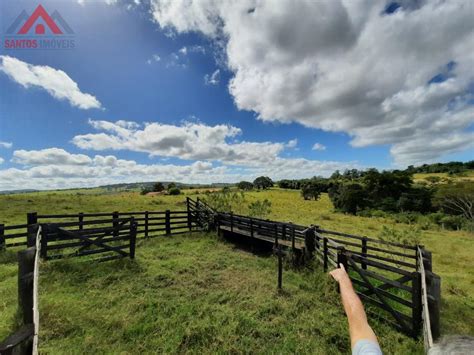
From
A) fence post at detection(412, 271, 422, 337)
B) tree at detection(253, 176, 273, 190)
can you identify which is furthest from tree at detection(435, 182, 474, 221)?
tree at detection(253, 176, 273, 190)

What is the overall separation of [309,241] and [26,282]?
7312 millimetres

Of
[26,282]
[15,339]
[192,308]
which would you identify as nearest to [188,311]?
[192,308]

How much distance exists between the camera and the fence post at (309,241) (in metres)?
7.89

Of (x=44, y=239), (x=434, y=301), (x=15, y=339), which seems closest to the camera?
(x=15, y=339)

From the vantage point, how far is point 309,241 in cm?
792

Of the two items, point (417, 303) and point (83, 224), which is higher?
point (83, 224)

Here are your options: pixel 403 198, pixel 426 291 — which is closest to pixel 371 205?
pixel 403 198

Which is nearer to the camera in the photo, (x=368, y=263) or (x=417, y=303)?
(x=417, y=303)

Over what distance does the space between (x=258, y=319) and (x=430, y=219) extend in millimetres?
32351

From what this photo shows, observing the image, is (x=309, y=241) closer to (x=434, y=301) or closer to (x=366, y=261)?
(x=366, y=261)

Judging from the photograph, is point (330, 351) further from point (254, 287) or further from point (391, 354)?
point (254, 287)

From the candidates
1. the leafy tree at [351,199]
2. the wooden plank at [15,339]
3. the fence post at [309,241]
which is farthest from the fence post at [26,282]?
the leafy tree at [351,199]

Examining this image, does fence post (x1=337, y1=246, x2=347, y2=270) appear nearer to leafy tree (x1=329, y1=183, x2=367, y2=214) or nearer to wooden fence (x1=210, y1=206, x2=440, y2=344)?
wooden fence (x1=210, y1=206, x2=440, y2=344)

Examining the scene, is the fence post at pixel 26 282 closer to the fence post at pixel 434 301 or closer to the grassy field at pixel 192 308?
the grassy field at pixel 192 308
